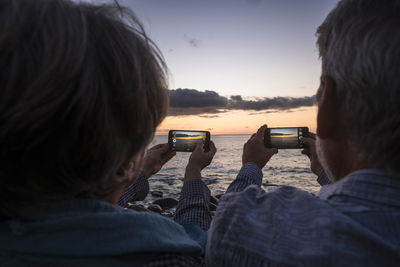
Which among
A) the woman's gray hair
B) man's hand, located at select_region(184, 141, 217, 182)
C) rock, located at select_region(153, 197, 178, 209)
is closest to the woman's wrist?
man's hand, located at select_region(184, 141, 217, 182)

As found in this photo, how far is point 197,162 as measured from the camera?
7.81 feet

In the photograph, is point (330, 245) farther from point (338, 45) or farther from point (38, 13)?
point (38, 13)

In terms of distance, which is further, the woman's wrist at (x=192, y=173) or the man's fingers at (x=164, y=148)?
the man's fingers at (x=164, y=148)

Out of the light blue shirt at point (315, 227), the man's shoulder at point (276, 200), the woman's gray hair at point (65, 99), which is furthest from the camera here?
the man's shoulder at point (276, 200)

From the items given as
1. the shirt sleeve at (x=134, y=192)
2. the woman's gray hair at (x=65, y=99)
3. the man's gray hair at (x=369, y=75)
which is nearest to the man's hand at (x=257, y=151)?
the shirt sleeve at (x=134, y=192)

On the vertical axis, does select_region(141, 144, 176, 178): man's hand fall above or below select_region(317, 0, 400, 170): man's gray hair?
below

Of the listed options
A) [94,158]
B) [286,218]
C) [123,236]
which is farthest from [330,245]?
[94,158]

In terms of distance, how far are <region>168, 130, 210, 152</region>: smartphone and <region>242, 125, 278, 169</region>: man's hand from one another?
0.59 m

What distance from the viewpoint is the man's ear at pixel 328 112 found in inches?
43.4

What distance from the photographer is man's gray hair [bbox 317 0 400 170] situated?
0.91m

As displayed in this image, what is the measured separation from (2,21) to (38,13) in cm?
10

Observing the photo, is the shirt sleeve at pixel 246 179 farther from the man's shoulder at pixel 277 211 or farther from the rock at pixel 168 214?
the rock at pixel 168 214

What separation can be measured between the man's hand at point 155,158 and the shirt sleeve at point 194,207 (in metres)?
0.81

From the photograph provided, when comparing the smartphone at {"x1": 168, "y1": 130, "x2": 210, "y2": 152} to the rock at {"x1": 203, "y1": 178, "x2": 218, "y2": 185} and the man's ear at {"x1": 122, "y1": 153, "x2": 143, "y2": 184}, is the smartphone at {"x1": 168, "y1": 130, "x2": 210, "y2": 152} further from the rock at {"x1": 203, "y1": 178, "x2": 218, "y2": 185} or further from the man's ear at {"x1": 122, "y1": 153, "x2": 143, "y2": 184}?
the rock at {"x1": 203, "y1": 178, "x2": 218, "y2": 185}
